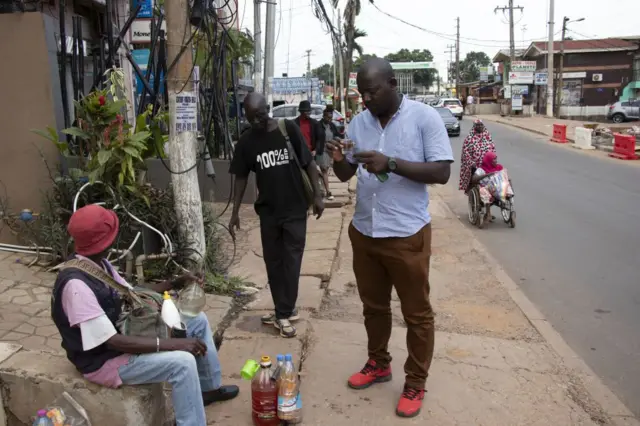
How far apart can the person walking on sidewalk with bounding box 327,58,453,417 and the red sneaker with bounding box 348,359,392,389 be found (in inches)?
11.8

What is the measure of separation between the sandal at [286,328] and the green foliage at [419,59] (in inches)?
2872

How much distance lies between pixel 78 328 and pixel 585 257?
235 inches

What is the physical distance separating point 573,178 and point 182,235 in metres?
10.4

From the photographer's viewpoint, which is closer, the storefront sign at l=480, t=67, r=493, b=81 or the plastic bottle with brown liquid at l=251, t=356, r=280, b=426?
the plastic bottle with brown liquid at l=251, t=356, r=280, b=426

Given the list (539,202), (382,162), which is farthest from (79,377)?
(539,202)

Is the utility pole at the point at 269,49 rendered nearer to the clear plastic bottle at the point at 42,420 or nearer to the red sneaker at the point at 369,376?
the red sneaker at the point at 369,376

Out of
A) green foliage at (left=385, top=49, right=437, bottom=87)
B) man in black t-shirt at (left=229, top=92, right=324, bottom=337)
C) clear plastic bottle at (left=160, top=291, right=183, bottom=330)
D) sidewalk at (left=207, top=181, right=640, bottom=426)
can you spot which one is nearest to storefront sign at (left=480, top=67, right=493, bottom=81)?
green foliage at (left=385, top=49, right=437, bottom=87)

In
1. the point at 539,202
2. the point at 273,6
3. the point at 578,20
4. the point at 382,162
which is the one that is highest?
the point at 578,20

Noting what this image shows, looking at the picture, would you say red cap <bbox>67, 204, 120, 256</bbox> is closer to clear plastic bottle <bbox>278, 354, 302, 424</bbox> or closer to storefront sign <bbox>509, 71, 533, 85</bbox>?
clear plastic bottle <bbox>278, 354, 302, 424</bbox>

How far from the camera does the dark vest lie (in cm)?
244

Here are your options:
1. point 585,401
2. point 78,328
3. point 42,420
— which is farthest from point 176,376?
point 585,401

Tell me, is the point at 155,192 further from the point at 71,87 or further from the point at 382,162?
the point at 382,162

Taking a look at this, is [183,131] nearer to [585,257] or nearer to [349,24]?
[585,257]

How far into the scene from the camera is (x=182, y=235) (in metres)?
5.07
